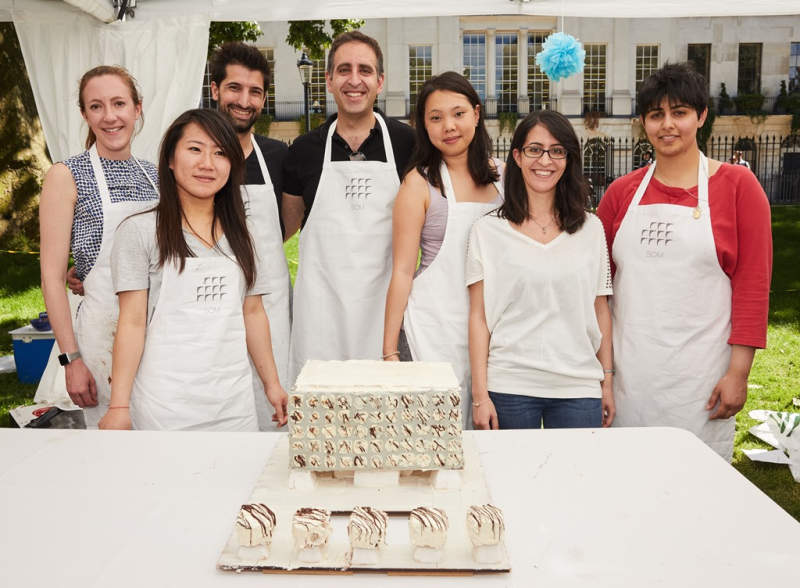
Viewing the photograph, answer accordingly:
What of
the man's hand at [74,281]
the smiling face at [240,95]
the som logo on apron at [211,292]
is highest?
the smiling face at [240,95]

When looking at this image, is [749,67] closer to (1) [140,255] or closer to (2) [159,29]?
(2) [159,29]

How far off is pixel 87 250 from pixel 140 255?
0.51 metres

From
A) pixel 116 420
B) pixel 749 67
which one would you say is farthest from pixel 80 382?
pixel 749 67

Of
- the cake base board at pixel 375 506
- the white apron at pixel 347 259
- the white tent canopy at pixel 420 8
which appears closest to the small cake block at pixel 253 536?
the cake base board at pixel 375 506

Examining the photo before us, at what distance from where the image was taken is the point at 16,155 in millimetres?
7367

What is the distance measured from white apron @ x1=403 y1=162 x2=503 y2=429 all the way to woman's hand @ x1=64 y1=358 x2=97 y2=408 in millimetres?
1019

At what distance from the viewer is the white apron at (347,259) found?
8.99 feet

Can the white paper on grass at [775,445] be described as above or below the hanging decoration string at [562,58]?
below

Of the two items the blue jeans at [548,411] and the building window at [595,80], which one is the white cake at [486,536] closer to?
the blue jeans at [548,411]

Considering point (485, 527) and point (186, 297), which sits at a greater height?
point (186, 297)

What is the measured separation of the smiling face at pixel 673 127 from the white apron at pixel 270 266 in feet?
4.46

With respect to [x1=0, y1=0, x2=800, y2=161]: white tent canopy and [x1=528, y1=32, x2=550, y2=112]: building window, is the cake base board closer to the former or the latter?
[x1=0, y1=0, x2=800, y2=161]: white tent canopy

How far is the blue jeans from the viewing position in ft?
6.81

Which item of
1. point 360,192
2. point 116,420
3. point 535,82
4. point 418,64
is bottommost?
point 116,420
